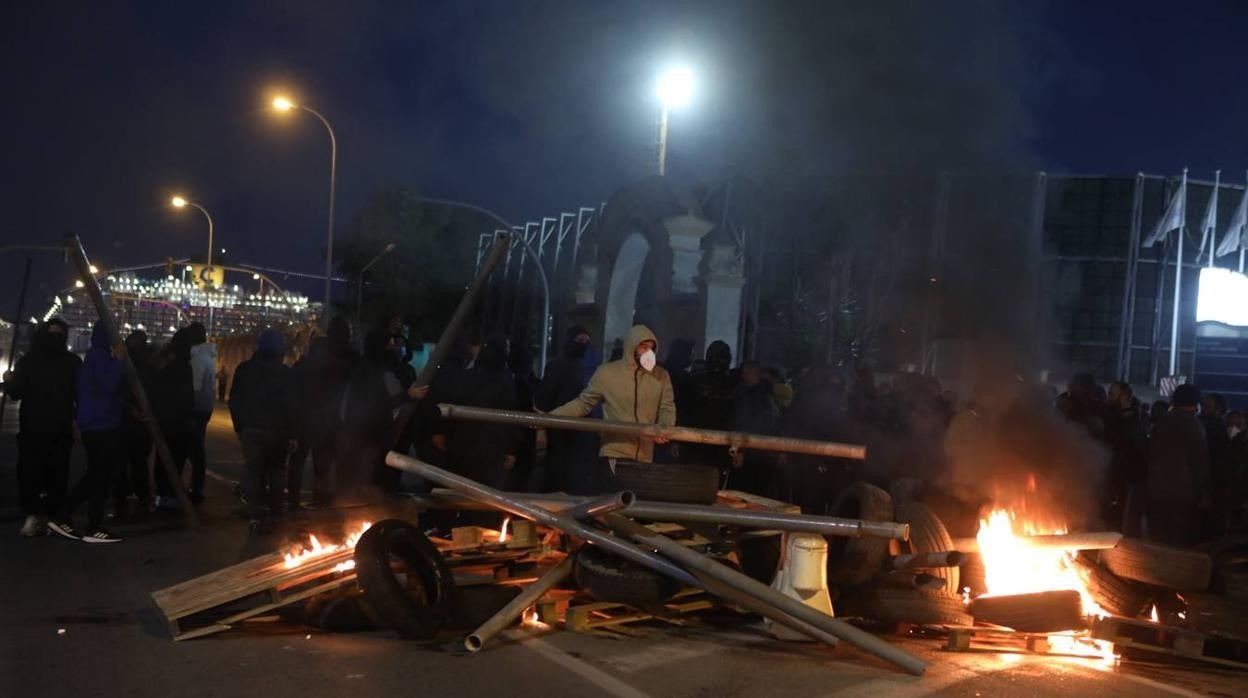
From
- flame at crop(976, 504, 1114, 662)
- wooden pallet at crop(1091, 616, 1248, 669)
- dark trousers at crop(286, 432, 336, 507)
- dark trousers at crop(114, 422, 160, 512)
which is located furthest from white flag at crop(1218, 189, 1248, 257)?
dark trousers at crop(114, 422, 160, 512)

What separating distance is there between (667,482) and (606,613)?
34.5 inches

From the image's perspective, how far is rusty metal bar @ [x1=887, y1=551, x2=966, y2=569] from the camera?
260 inches

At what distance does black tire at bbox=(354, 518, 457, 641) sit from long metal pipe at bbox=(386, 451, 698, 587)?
398 mm

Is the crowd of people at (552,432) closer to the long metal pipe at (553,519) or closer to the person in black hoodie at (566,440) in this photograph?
the person in black hoodie at (566,440)

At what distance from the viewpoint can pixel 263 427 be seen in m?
9.86

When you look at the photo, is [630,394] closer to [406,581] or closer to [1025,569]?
[406,581]

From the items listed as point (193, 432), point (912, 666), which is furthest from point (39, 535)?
point (912, 666)

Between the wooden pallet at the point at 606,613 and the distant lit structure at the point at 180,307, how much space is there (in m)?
30.3

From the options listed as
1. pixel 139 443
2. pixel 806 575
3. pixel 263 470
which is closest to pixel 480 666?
pixel 806 575

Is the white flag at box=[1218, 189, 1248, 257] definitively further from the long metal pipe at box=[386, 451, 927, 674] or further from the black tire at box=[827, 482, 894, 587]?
the long metal pipe at box=[386, 451, 927, 674]

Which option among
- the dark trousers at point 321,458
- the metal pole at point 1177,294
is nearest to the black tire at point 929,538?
the dark trousers at point 321,458

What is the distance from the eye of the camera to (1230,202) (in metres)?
33.4

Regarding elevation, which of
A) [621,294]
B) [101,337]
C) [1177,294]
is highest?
[1177,294]

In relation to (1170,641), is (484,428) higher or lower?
higher
